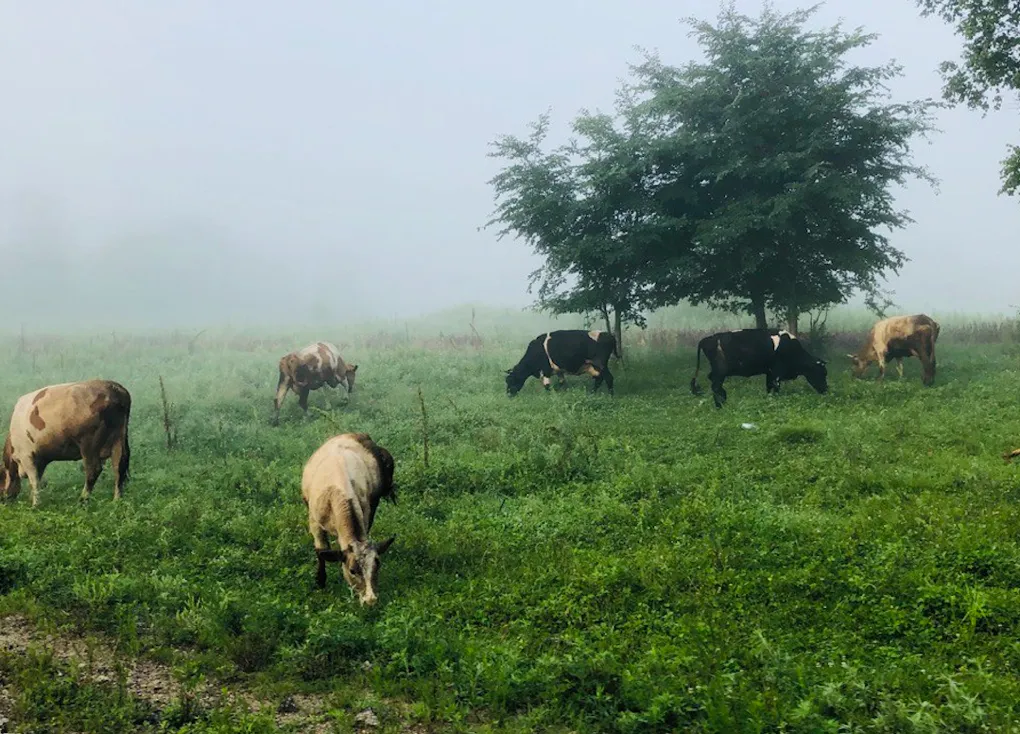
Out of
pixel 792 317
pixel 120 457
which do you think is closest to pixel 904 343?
pixel 792 317

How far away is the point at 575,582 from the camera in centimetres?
747

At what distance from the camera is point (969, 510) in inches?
338

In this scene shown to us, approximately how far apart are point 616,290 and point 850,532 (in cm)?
1444

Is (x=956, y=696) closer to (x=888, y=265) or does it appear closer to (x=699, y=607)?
(x=699, y=607)

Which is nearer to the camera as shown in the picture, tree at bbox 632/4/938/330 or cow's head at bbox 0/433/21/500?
cow's head at bbox 0/433/21/500

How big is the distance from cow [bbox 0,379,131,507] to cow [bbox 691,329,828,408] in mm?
12404

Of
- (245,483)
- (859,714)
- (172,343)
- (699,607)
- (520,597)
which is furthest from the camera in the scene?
(172,343)

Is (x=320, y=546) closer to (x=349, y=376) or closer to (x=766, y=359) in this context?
(x=766, y=359)

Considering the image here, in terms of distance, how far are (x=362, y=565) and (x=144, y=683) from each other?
214cm

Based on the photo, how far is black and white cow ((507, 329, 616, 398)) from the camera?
20153 millimetres

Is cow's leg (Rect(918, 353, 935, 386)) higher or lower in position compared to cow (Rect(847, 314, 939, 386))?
lower

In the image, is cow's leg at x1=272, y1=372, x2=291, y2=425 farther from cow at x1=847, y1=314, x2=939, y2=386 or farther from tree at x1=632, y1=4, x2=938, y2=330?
cow at x1=847, y1=314, x2=939, y2=386

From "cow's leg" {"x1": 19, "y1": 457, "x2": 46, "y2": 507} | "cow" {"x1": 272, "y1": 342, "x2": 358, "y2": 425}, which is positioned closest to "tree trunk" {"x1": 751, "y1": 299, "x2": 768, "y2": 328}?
"cow" {"x1": 272, "y1": 342, "x2": 358, "y2": 425}

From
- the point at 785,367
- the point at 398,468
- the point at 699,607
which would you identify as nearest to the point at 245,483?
the point at 398,468
